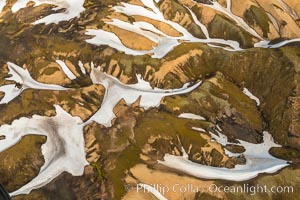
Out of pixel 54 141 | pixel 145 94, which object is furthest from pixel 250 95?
pixel 54 141

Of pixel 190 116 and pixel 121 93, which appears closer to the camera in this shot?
pixel 190 116

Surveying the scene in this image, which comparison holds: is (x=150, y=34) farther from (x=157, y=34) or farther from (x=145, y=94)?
(x=145, y=94)

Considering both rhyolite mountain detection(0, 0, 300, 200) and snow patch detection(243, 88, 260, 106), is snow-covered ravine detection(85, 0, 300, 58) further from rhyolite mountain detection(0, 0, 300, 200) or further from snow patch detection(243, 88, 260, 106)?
snow patch detection(243, 88, 260, 106)

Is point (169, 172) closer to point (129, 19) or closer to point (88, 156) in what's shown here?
point (88, 156)

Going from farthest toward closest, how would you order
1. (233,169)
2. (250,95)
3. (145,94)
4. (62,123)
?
(250,95) → (145,94) → (62,123) → (233,169)

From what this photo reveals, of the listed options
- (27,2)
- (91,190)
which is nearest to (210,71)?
(91,190)

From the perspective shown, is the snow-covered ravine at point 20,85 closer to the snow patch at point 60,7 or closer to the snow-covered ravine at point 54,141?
the snow-covered ravine at point 54,141

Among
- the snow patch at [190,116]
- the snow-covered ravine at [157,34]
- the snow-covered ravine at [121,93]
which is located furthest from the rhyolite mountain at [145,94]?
the snow-covered ravine at [157,34]

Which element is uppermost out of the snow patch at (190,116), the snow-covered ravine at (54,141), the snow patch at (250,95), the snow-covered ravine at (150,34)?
the snow-covered ravine at (150,34)
